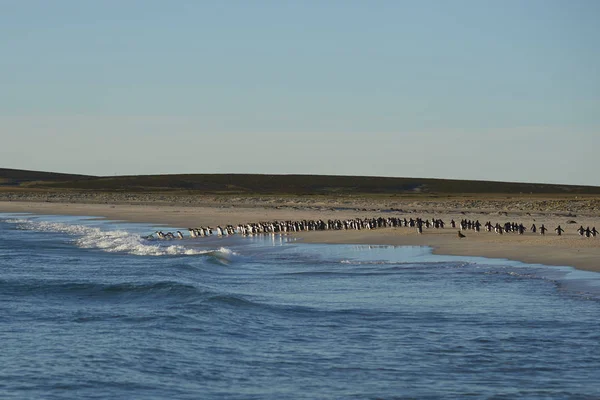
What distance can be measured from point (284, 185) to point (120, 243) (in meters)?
93.9

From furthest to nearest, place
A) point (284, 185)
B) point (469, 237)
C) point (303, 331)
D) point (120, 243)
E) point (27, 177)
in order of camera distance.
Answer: point (27, 177), point (284, 185), point (120, 243), point (469, 237), point (303, 331)

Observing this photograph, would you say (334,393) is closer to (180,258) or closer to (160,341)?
(160,341)

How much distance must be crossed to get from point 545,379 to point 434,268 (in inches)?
470

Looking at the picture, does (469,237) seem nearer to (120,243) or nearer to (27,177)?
(120,243)

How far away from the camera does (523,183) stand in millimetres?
138375

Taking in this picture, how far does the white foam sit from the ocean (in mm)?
5702

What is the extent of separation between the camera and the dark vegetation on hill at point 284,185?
11744 centimetres

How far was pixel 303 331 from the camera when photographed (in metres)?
14.2

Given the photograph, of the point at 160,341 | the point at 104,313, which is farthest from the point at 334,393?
the point at 104,313

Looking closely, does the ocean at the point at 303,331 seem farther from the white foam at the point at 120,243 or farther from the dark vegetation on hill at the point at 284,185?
the dark vegetation on hill at the point at 284,185

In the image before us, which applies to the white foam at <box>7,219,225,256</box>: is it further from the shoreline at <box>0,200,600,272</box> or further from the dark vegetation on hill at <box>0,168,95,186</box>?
the dark vegetation on hill at <box>0,168,95,186</box>

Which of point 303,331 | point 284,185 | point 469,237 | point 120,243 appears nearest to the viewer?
point 303,331

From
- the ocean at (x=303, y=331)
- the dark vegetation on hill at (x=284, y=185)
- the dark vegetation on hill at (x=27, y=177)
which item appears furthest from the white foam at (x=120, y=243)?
the dark vegetation on hill at (x=27, y=177)

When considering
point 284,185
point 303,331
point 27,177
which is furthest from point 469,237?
point 27,177
